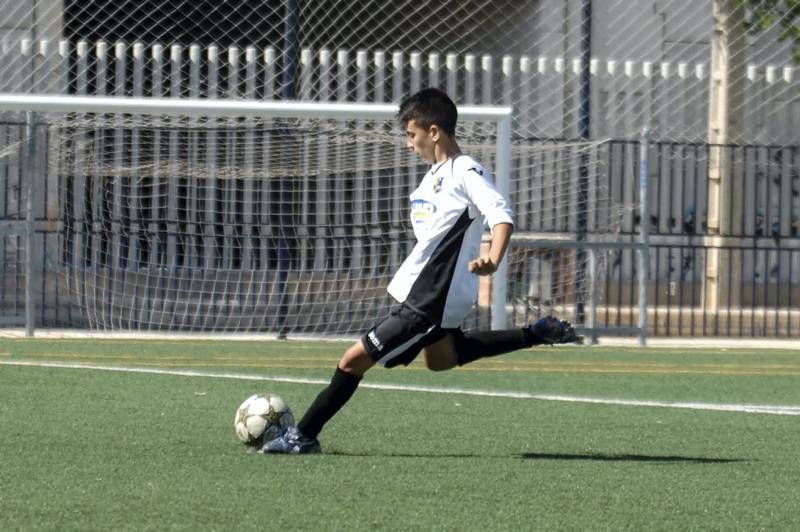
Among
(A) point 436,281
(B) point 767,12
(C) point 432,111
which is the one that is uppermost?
(B) point 767,12

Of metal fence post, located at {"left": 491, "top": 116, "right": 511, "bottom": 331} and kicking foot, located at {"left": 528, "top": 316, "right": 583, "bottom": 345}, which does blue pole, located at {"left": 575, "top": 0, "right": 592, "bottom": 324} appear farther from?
kicking foot, located at {"left": 528, "top": 316, "right": 583, "bottom": 345}

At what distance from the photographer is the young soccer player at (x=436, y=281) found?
6672 millimetres

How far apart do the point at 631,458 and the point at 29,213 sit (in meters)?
8.88

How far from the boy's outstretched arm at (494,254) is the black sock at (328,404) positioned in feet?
2.47

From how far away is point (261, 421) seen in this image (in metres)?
6.69

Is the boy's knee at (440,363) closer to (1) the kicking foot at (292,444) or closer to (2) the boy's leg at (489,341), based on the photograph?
(2) the boy's leg at (489,341)

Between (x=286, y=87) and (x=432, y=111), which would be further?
(x=286, y=87)

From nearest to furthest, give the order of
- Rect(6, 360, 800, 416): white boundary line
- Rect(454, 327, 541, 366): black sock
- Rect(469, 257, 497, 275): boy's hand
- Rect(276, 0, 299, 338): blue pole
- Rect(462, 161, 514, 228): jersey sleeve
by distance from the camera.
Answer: Rect(469, 257, 497, 275): boy's hand → Rect(462, 161, 514, 228): jersey sleeve → Rect(454, 327, 541, 366): black sock → Rect(6, 360, 800, 416): white boundary line → Rect(276, 0, 299, 338): blue pole

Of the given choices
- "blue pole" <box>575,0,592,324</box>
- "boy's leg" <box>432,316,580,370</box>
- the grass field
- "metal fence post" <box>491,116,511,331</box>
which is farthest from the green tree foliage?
"boy's leg" <box>432,316,580,370</box>

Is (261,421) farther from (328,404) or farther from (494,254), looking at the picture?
(494,254)

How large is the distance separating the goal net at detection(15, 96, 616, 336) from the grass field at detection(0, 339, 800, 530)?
3.50 metres

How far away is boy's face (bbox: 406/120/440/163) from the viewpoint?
6875 millimetres

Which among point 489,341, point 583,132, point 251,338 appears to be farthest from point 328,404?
point 583,132

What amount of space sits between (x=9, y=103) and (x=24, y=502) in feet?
28.0
